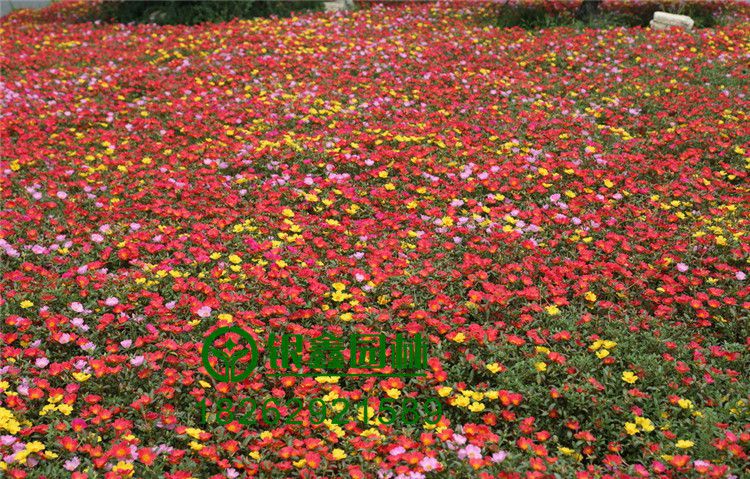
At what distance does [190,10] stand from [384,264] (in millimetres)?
8138

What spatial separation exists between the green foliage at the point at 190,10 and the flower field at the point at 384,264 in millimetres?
3189

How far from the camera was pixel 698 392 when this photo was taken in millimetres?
3393

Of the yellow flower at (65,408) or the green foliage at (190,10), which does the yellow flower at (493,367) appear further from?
the green foliage at (190,10)

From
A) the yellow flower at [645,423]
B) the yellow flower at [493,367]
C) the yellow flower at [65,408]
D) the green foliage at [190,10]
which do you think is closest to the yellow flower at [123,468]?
the yellow flower at [65,408]

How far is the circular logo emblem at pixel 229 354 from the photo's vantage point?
3.42 metres

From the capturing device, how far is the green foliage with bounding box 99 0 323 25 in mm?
10836

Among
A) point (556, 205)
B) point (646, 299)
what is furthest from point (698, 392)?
point (556, 205)

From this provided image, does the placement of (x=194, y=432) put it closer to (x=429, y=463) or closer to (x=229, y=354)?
(x=229, y=354)

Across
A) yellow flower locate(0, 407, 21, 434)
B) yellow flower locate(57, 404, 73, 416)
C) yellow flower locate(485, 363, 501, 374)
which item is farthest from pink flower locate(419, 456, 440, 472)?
yellow flower locate(0, 407, 21, 434)

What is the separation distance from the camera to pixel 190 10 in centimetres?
1085

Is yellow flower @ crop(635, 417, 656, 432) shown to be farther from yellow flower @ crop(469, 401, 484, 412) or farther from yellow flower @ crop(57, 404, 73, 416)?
yellow flower @ crop(57, 404, 73, 416)

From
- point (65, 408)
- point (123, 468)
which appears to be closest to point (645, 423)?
point (123, 468)

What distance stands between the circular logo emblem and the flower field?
6cm

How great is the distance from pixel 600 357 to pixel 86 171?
4.29 meters
